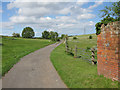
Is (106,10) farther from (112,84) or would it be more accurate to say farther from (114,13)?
(112,84)

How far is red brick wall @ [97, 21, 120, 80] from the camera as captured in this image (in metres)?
5.28

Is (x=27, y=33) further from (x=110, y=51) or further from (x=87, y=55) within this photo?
(x=110, y=51)

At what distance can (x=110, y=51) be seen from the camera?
5.61 meters

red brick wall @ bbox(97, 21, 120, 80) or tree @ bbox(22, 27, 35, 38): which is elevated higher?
tree @ bbox(22, 27, 35, 38)

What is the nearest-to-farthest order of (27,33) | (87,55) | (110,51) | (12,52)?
(110,51) → (87,55) → (12,52) → (27,33)

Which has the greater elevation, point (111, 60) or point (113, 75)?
point (111, 60)

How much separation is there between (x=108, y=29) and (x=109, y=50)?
3.84ft

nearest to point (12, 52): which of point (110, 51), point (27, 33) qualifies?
point (110, 51)

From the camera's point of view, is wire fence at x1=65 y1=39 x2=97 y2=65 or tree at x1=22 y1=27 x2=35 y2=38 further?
tree at x1=22 y1=27 x2=35 y2=38

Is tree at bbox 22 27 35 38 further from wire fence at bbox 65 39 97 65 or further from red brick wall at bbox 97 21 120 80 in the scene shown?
red brick wall at bbox 97 21 120 80

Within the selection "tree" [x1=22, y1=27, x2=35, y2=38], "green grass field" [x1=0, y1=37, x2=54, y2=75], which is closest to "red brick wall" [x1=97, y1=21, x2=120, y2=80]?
"green grass field" [x1=0, y1=37, x2=54, y2=75]

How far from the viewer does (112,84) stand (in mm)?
5125

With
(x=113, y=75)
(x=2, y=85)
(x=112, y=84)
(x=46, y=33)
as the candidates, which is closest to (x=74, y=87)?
(x=112, y=84)

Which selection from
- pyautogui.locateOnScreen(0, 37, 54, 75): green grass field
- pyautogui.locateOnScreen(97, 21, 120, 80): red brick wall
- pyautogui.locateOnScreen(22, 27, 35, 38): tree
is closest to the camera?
pyautogui.locateOnScreen(97, 21, 120, 80): red brick wall
